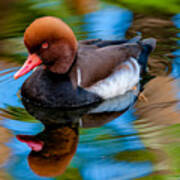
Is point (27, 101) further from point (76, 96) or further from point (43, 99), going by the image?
point (76, 96)

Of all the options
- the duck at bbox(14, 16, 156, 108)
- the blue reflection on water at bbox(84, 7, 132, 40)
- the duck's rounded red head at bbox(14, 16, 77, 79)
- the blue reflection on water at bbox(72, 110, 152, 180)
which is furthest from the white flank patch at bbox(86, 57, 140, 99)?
the blue reflection on water at bbox(84, 7, 132, 40)

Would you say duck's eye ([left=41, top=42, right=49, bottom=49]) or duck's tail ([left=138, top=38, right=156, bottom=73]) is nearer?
duck's eye ([left=41, top=42, right=49, bottom=49])

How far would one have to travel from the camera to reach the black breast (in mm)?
5703

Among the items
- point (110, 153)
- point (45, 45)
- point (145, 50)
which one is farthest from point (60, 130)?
point (145, 50)

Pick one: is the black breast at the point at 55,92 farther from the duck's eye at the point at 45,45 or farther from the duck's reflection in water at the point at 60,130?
the duck's eye at the point at 45,45

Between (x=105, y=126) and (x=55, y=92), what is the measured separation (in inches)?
32.9

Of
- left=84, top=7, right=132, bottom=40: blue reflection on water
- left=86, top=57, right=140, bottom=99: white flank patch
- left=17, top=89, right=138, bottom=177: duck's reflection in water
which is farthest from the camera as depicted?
left=84, top=7, right=132, bottom=40: blue reflection on water

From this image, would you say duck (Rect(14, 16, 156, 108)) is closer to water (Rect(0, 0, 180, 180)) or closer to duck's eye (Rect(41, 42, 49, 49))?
duck's eye (Rect(41, 42, 49, 49))

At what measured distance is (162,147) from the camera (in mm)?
4637

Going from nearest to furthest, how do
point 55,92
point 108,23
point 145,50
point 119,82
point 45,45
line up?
point 45,45 → point 55,92 → point 119,82 → point 145,50 → point 108,23

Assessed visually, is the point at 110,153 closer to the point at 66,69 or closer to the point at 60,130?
the point at 60,130

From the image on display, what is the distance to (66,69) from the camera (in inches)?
228

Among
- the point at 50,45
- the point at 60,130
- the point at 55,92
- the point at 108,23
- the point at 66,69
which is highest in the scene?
the point at 50,45

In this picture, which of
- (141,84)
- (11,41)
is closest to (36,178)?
(141,84)
